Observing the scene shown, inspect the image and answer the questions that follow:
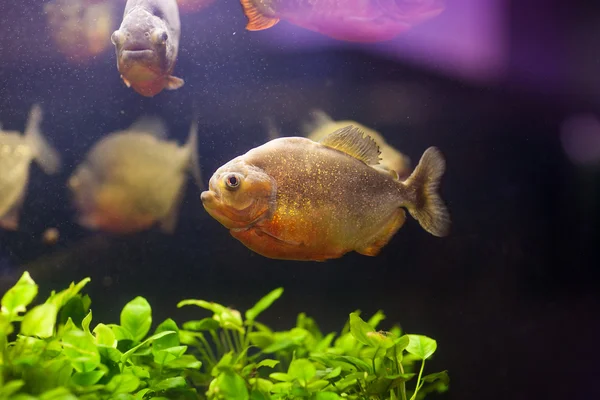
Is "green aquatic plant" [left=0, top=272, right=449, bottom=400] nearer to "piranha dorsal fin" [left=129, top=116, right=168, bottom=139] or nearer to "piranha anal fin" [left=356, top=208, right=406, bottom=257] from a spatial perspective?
"piranha anal fin" [left=356, top=208, right=406, bottom=257]

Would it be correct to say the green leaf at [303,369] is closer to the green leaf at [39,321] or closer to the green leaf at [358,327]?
the green leaf at [358,327]

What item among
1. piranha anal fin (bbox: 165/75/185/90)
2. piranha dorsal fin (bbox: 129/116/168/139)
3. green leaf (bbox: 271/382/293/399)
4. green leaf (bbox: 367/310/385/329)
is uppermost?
piranha anal fin (bbox: 165/75/185/90)

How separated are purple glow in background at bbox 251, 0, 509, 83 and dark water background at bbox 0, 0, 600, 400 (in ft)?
0.21

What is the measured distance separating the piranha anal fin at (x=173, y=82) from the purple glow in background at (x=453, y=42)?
0.51 meters

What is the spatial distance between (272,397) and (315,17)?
1.83 metres

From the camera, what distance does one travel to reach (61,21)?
98.2 inches

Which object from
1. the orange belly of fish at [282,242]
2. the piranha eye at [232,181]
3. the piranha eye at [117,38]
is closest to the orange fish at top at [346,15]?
the piranha eye at [117,38]

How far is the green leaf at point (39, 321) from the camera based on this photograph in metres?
1.46

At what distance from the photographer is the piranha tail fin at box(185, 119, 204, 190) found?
2.58m

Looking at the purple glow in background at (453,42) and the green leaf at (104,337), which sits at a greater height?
the purple glow in background at (453,42)

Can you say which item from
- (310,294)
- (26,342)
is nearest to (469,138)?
(310,294)

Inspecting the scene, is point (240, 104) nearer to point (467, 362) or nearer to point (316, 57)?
point (316, 57)

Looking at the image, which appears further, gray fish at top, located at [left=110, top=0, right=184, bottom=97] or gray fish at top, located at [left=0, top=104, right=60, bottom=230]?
gray fish at top, located at [left=0, top=104, right=60, bottom=230]

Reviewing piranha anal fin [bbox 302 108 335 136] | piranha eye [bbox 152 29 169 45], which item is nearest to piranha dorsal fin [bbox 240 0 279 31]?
piranha eye [bbox 152 29 169 45]
